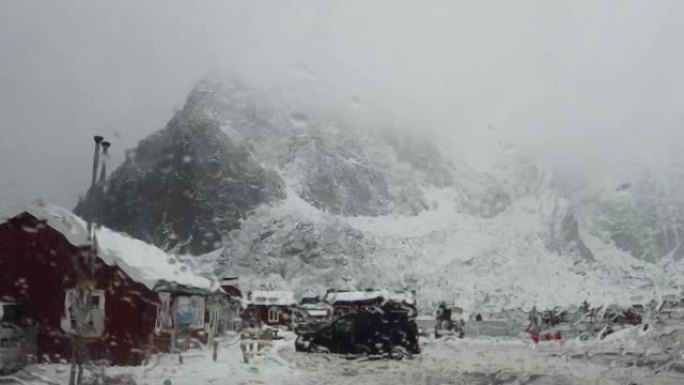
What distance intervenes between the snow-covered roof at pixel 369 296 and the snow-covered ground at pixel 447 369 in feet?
22.0

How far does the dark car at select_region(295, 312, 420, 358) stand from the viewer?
16.5 metres

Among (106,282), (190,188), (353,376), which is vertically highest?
(190,188)

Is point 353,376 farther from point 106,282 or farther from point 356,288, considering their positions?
point 356,288

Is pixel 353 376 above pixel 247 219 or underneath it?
underneath

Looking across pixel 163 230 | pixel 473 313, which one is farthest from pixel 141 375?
pixel 473 313

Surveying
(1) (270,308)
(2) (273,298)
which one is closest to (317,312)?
(2) (273,298)

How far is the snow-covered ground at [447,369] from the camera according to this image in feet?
31.0

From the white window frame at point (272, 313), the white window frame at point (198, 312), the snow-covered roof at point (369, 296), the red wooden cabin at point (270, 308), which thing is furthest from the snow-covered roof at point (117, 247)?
the white window frame at point (272, 313)

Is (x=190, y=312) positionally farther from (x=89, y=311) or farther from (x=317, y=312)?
(x=317, y=312)

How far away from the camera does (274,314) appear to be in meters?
32.8

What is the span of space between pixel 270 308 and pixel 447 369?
66.8 feet

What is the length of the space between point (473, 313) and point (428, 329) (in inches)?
175

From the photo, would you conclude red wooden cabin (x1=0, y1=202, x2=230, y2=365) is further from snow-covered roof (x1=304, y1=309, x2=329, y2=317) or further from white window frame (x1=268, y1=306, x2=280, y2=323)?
white window frame (x1=268, y1=306, x2=280, y2=323)

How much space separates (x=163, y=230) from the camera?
1373 cm
